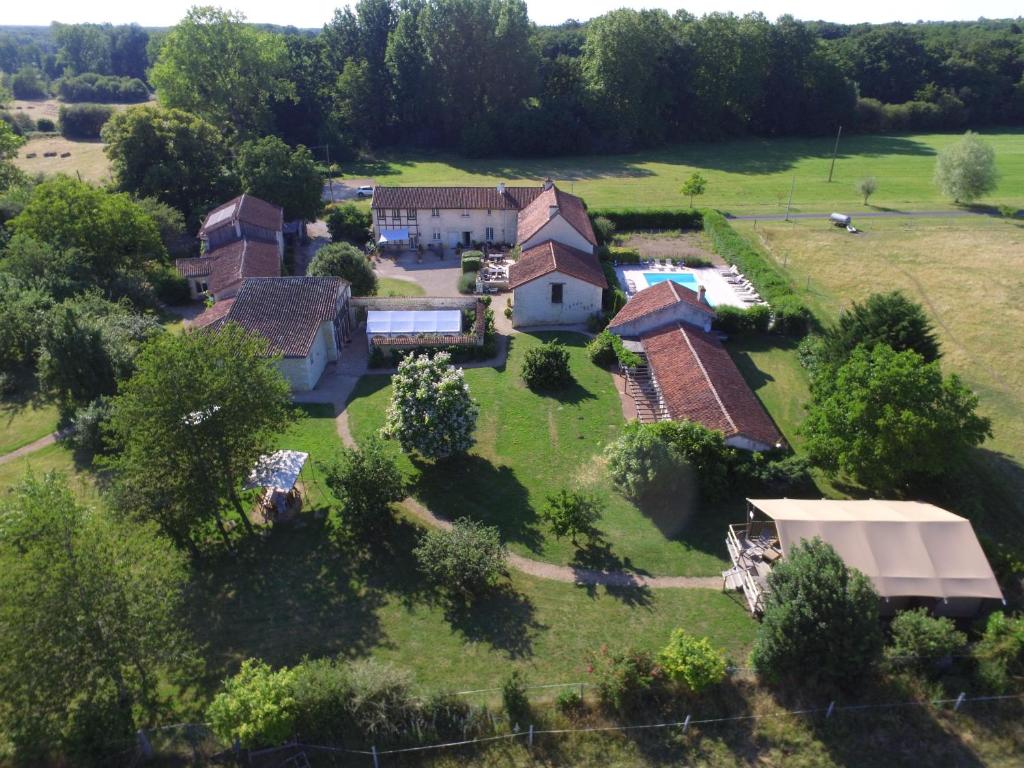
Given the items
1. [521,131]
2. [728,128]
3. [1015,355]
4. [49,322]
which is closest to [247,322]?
[49,322]

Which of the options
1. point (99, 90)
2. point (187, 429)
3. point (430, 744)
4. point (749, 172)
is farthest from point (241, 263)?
point (99, 90)

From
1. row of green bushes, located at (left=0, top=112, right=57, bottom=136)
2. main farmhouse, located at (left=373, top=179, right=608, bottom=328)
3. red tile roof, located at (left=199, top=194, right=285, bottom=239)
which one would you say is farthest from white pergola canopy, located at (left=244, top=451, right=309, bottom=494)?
row of green bushes, located at (left=0, top=112, right=57, bottom=136)

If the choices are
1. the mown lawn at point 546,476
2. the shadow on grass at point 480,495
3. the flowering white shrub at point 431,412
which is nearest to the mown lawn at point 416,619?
the mown lawn at point 546,476

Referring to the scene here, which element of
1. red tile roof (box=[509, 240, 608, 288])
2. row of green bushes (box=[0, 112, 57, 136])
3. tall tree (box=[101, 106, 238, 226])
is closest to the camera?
red tile roof (box=[509, 240, 608, 288])

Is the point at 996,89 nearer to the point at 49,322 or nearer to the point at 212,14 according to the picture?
the point at 212,14

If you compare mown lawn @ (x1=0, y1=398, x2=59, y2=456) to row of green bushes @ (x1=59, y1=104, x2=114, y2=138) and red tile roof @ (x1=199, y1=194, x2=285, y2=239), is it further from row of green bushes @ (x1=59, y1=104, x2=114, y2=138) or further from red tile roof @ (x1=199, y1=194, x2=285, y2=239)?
row of green bushes @ (x1=59, y1=104, x2=114, y2=138)

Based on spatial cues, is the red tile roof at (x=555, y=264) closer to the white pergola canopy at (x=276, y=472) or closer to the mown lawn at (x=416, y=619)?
the white pergola canopy at (x=276, y=472)
